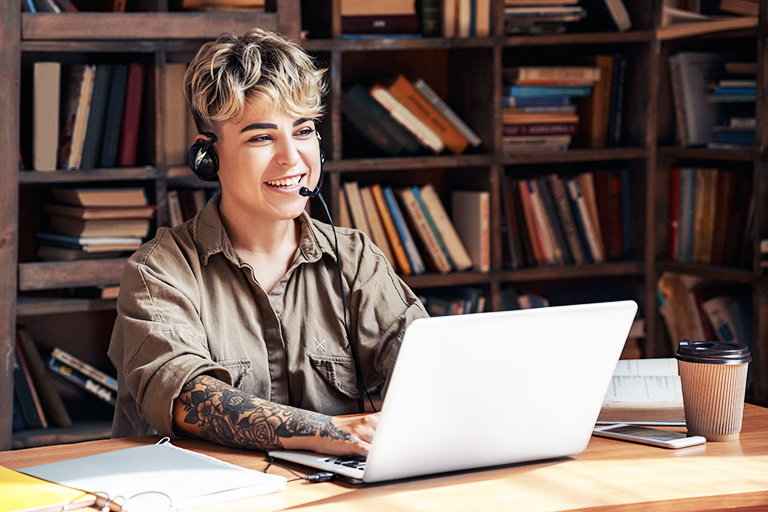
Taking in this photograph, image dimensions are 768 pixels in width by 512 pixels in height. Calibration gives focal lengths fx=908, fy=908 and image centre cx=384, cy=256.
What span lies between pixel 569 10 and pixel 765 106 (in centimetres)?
73

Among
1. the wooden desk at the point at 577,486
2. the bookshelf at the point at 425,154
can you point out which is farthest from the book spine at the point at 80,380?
the wooden desk at the point at 577,486

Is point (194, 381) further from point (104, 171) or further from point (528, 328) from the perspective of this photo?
point (104, 171)

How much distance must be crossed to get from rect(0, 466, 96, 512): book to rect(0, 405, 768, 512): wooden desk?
0.14 metres

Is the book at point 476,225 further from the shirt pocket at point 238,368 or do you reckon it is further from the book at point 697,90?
the shirt pocket at point 238,368

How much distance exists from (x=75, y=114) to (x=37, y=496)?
1.74 m

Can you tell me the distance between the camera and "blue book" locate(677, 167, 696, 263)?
10.6 feet

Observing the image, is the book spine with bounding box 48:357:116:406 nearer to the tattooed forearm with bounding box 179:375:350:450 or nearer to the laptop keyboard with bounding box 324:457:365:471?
the tattooed forearm with bounding box 179:375:350:450

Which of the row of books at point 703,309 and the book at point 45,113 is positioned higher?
the book at point 45,113

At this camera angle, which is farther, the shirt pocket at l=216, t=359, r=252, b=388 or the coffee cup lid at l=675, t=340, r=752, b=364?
the shirt pocket at l=216, t=359, r=252, b=388

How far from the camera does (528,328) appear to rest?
46.4 inches

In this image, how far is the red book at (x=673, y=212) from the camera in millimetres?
3281

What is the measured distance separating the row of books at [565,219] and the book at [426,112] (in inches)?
9.0

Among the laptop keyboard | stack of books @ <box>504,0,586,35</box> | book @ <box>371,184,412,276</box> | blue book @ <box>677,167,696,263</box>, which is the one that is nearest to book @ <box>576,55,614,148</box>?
stack of books @ <box>504,0,586,35</box>

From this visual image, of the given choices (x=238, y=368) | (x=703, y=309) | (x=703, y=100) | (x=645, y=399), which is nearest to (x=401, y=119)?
(x=703, y=100)
